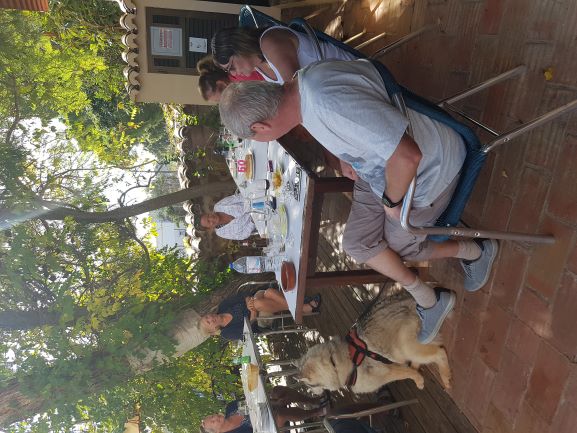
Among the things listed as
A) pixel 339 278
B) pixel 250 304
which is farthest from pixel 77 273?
pixel 339 278

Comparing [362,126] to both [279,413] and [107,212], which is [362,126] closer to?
[279,413]

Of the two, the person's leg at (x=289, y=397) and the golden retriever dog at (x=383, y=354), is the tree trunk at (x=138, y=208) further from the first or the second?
the golden retriever dog at (x=383, y=354)

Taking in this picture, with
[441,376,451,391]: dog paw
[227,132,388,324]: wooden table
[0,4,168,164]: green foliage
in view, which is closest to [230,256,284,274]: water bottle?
[227,132,388,324]: wooden table

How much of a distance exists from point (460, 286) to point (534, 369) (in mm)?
768

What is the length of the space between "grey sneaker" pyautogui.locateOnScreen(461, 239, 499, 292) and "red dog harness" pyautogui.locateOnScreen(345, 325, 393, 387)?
0.95 meters

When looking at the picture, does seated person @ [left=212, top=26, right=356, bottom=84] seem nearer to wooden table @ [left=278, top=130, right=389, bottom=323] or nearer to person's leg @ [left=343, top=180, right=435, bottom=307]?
wooden table @ [left=278, top=130, right=389, bottom=323]

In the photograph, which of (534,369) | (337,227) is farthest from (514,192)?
(337,227)

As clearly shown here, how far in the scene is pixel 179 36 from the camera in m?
5.13

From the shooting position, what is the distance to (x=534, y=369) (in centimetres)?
233

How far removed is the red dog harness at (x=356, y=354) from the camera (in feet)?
11.0

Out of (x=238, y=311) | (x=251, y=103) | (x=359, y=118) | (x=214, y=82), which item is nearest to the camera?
(x=359, y=118)

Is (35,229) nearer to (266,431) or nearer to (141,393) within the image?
(141,393)

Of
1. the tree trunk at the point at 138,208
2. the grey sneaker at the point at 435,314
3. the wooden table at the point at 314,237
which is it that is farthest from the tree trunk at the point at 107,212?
the grey sneaker at the point at 435,314

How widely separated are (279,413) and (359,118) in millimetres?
4051
